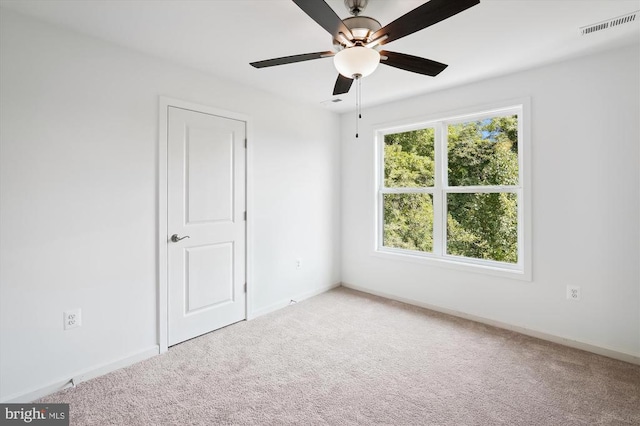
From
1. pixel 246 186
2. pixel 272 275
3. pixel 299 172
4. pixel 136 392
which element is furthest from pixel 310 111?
pixel 136 392

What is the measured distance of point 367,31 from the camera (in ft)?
5.86

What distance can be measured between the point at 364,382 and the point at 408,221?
2171 millimetres

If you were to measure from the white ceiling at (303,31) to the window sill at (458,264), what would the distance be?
6.16ft

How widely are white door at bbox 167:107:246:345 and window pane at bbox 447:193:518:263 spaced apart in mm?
2313

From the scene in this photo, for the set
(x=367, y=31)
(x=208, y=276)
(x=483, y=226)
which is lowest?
(x=208, y=276)

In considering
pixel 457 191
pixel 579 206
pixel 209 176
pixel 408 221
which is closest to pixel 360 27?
pixel 209 176

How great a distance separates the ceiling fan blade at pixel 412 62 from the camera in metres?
1.85

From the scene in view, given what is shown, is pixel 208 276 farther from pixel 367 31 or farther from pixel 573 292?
pixel 573 292

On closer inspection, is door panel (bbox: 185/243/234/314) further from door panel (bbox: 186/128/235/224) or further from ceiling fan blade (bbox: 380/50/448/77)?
ceiling fan blade (bbox: 380/50/448/77)

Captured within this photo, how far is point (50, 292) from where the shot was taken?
2117 mm

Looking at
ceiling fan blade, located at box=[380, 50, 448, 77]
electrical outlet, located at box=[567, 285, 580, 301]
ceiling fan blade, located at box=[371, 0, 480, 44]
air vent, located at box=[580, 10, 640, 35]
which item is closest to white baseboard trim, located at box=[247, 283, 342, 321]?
electrical outlet, located at box=[567, 285, 580, 301]

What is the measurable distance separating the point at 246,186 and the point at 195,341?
1538mm

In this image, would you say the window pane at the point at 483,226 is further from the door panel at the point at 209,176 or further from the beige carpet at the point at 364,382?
the door panel at the point at 209,176

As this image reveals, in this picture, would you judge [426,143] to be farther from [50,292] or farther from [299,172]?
[50,292]
